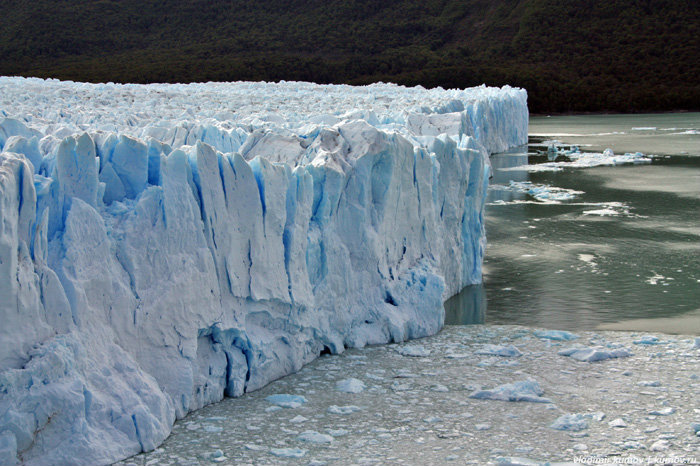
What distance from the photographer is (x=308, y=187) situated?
4.97 m

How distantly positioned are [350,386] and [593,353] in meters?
1.69

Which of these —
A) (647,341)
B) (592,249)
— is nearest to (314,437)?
(647,341)

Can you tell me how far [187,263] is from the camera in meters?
4.09

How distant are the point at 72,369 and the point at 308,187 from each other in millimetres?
2060

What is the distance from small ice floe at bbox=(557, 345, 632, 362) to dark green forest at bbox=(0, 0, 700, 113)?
29160 millimetres

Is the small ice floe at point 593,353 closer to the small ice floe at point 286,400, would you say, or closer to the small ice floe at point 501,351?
the small ice floe at point 501,351

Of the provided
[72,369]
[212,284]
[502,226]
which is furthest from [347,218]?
[502,226]

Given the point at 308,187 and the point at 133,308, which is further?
the point at 308,187

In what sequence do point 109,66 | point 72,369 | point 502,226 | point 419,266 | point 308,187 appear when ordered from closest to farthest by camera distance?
point 72,369 < point 308,187 < point 419,266 < point 502,226 < point 109,66

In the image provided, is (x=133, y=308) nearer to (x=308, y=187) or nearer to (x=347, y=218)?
(x=308, y=187)

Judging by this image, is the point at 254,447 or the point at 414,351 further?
the point at 414,351

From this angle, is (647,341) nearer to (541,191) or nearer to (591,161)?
(541,191)

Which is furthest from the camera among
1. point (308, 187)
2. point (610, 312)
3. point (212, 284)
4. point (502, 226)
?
point (502, 226)

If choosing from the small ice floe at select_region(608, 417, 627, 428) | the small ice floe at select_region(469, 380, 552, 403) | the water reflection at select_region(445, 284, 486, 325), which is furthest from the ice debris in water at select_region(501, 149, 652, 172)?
the small ice floe at select_region(608, 417, 627, 428)
